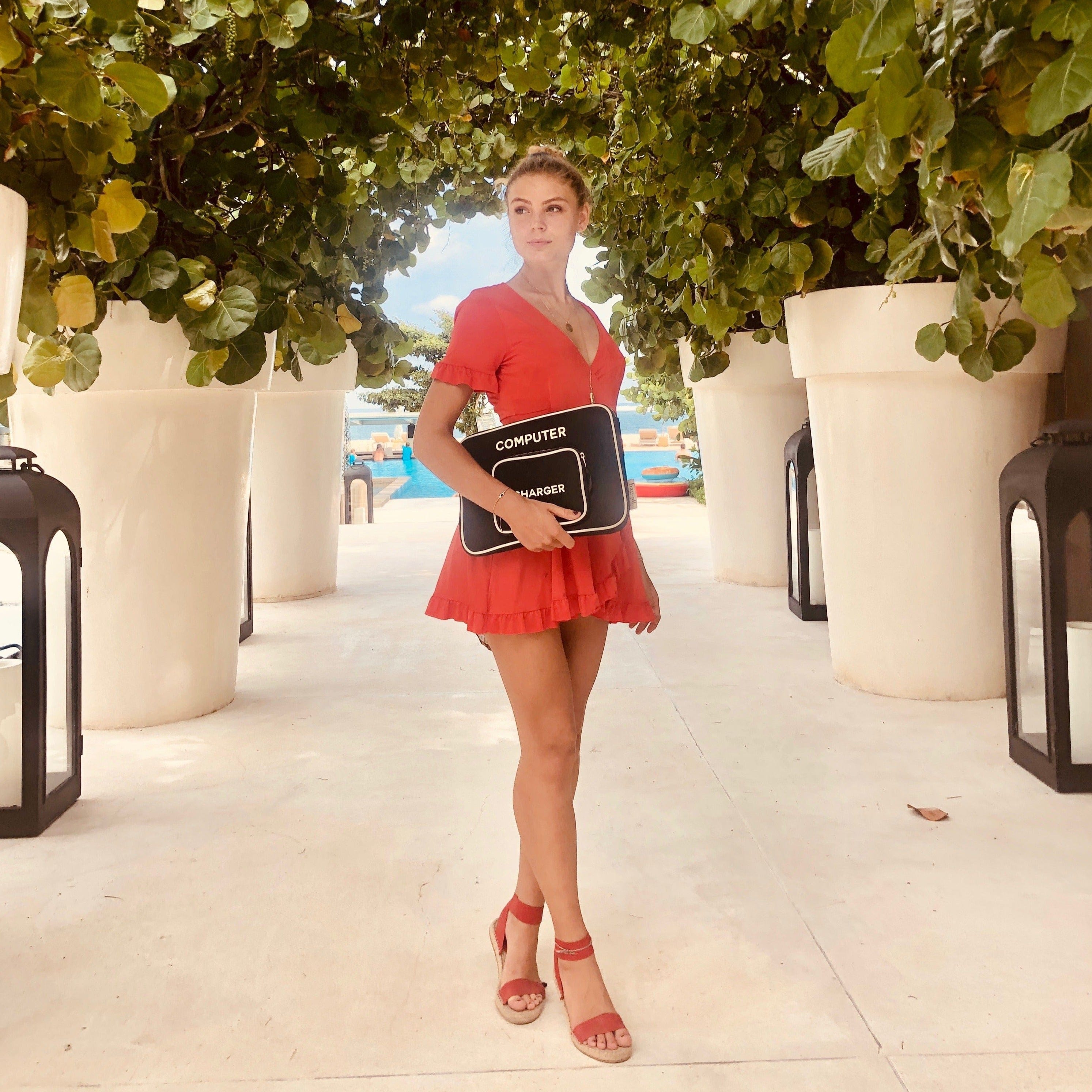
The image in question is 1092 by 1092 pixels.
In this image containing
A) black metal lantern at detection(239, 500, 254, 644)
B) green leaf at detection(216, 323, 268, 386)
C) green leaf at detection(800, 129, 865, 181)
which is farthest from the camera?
black metal lantern at detection(239, 500, 254, 644)

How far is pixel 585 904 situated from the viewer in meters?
1.57

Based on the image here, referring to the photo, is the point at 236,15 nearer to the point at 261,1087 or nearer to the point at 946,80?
the point at 946,80

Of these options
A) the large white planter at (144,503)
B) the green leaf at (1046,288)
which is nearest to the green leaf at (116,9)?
the green leaf at (1046,288)

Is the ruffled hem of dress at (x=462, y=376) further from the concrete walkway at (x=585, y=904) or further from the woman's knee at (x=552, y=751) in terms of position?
the concrete walkway at (x=585, y=904)

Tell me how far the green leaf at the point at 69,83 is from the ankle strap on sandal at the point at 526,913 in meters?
1.06

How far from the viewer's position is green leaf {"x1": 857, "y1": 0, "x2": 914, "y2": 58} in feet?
3.32

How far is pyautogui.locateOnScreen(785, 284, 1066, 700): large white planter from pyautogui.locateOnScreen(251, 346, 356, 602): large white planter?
2.31 meters

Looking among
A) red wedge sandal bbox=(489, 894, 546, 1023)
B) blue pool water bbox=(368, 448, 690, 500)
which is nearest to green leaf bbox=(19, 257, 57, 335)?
red wedge sandal bbox=(489, 894, 546, 1023)

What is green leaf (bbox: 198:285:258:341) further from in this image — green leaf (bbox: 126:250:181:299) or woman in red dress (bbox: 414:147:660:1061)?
woman in red dress (bbox: 414:147:660:1061)

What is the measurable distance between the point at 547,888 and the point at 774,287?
171cm

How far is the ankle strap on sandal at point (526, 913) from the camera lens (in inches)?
53.9

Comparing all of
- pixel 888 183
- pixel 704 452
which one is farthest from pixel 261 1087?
pixel 704 452

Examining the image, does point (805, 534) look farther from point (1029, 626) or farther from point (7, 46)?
point (7, 46)

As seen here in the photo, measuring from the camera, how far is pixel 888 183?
1.27 meters
